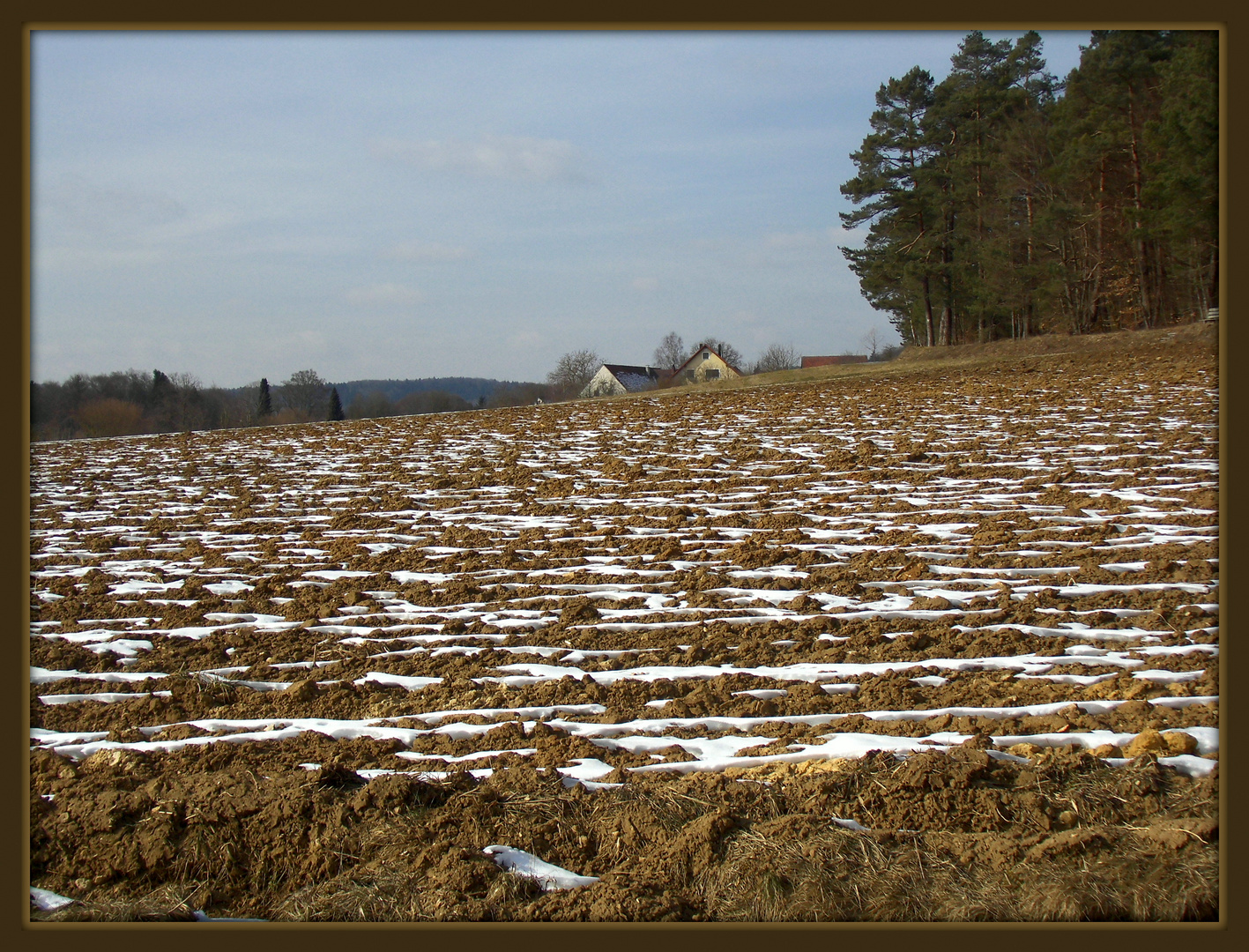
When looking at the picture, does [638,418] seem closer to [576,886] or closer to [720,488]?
[720,488]

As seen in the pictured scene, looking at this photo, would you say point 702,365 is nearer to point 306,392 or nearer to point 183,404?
point 306,392

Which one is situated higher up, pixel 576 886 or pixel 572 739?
pixel 572 739

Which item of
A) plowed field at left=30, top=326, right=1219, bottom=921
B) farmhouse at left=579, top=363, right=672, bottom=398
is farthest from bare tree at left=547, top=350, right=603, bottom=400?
plowed field at left=30, top=326, right=1219, bottom=921

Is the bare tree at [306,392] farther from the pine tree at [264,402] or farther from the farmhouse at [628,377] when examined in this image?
the farmhouse at [628,377]

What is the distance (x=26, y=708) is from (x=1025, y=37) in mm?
38295

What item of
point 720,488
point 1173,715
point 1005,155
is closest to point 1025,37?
point 1005,155

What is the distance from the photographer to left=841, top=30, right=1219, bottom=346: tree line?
1927cm

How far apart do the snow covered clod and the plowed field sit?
1cm

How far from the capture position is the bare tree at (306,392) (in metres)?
42.0

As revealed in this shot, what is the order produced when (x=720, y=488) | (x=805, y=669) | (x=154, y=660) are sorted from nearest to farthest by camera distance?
(x=805, y=669), (x=154, y=660), (x=720, y=488)

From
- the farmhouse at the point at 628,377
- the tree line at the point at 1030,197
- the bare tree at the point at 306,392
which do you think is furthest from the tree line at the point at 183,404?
the tree line at the point at 1030,197

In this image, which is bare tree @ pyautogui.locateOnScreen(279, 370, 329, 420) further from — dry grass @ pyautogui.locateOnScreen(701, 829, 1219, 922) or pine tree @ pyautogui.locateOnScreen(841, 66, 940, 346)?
dry grass @ pyautogui.locateOnScreen(701, 829, 1219, 922)

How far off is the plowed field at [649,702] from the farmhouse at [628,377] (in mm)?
46795
